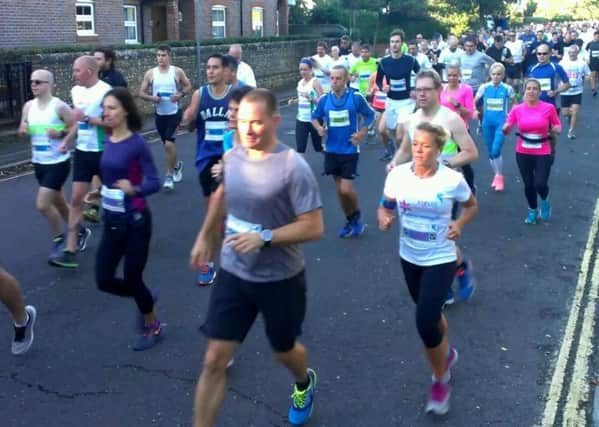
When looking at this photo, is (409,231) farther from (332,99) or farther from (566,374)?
(332,99)

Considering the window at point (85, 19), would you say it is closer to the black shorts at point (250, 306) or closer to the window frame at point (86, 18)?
the window frame at point (86, 18)

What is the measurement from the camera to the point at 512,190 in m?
10.6

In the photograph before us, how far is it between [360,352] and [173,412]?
1.49m

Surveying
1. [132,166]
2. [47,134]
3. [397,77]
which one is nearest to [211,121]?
[47,134]

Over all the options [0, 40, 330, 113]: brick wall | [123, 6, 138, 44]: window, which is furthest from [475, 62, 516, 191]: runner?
[123, 6, 138, 44]: window

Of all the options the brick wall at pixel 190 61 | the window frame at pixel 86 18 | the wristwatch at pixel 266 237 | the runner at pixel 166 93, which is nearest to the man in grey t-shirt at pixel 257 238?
the wristwatch at pixel 266 237

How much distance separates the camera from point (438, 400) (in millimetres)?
4453

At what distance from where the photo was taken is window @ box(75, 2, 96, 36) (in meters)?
21.8

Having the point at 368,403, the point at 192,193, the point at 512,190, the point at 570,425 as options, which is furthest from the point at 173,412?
the point at 512,190

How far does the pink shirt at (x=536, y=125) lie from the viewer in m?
8.55

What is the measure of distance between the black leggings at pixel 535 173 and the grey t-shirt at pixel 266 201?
18.0ft

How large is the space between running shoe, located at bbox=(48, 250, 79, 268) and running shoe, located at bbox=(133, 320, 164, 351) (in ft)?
6.63

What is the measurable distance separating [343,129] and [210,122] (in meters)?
1.80

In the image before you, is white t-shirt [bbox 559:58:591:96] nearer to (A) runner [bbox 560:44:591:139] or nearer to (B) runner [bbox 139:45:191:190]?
(A) runner [bbox 560:44:591:139]
